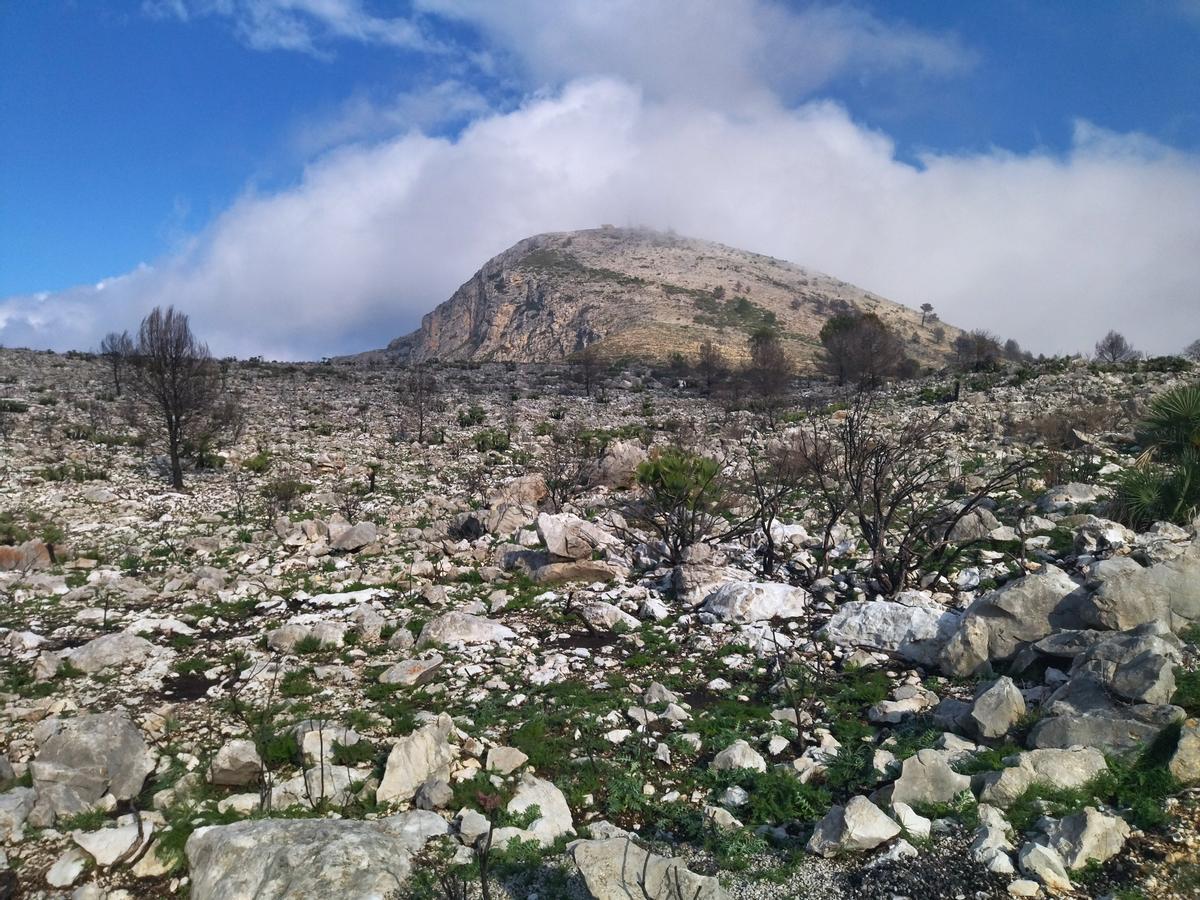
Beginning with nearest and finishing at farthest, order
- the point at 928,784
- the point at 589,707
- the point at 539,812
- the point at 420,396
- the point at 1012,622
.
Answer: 1. the point at 928,784
2. the point at 539,812
3. the point at 589,707
4. the point at 1012,622
5. the point at 420,396

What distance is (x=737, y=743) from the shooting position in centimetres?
471

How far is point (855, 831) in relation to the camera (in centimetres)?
334

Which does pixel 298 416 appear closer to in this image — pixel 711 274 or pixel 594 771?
pixel 594 771

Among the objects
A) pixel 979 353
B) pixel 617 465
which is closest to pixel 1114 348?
pixel 979 353

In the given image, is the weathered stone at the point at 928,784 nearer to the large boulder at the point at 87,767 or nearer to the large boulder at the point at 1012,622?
the large boulder at the point at 1012,622

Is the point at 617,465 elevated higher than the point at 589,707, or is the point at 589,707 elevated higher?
the point at 617,465

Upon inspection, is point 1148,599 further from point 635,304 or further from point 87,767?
point 635,304

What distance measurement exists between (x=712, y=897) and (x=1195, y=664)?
12.3ft

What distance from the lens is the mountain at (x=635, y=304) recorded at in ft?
202

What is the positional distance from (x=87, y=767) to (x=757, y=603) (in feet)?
20.2

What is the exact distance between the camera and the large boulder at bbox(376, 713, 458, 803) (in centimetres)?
432

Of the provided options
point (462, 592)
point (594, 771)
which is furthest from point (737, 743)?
point (462, 592)

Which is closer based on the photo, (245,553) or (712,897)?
(712,897)

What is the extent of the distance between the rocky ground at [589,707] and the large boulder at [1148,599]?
2 centimetres
